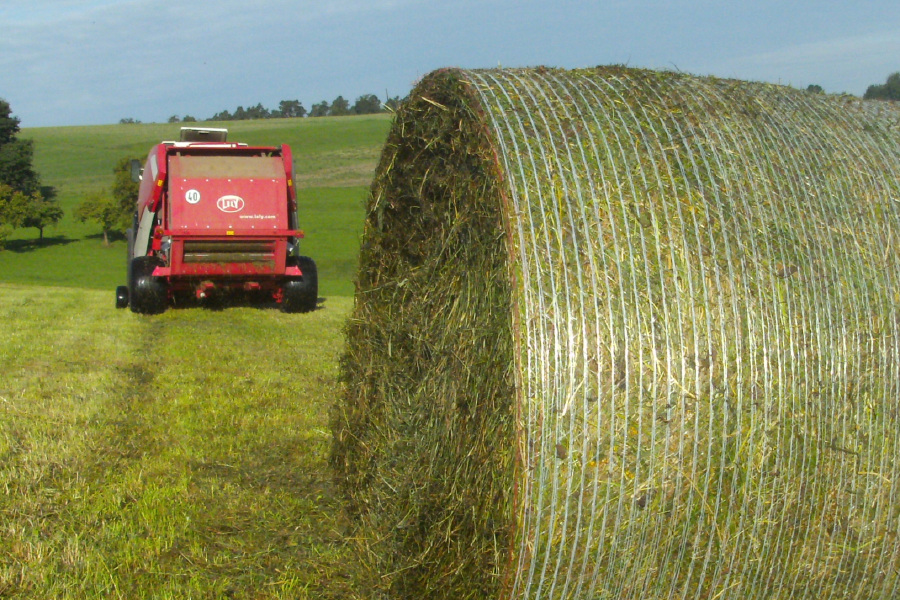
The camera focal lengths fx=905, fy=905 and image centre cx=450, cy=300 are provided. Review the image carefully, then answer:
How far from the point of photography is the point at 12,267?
35531 mm

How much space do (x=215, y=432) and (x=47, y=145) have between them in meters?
70.0

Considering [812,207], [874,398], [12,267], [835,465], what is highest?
[812,207]

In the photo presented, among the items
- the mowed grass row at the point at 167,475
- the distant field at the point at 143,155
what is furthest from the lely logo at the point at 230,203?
the distant field at the point at 143,155

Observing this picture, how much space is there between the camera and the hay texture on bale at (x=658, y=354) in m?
3.04

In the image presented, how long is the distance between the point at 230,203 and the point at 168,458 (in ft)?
27.9

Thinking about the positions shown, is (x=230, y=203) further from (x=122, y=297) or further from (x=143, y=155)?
(x=143, y=155)

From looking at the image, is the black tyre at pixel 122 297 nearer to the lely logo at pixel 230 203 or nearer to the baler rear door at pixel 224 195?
the baler rear door at pixel 224 195

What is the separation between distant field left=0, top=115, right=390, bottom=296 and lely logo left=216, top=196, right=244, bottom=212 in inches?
164

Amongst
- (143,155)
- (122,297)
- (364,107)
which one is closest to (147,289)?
(122,297)

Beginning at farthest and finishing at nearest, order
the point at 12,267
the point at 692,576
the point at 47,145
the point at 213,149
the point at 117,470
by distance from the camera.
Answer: the point at 47,145 → the point at 12,267 → the point at 213,149 → the point at 117,470 → the point at 692,576

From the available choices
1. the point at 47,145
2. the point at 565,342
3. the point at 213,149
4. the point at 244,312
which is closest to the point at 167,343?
the point at 244,312

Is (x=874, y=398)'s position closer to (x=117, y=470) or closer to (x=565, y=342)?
(x=565, y=342)

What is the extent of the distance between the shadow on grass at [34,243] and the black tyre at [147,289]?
2996 centimetres

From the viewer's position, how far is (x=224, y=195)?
539 inches
